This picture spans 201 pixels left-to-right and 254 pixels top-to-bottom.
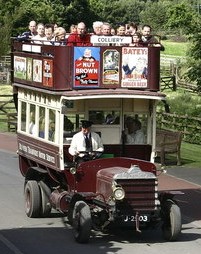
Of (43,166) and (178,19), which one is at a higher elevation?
(178,19)

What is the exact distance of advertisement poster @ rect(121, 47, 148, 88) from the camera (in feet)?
49.2

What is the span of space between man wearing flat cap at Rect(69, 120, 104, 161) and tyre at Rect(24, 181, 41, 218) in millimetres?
1692

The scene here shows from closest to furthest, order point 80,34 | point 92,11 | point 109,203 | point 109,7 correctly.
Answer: point 109,203, point 80,34, point 92,11, point 109,7

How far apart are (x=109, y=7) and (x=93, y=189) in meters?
104

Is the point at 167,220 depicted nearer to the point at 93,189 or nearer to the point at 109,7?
the point at 93,189

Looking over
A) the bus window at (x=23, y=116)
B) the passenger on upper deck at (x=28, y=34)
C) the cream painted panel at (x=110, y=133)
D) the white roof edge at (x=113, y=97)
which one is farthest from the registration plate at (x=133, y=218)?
the passenger on upper deck at (x=28, y=34)

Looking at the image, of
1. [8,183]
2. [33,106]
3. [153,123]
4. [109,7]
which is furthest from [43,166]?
[109,7]

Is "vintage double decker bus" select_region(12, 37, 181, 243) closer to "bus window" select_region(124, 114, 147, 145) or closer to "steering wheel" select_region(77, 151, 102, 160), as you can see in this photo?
"bus window" select_region(124, 114, 147, 145)

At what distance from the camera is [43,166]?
53.1 ft

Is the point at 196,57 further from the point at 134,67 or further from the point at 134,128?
the point at 134,67

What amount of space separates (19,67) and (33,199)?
9.60 feet

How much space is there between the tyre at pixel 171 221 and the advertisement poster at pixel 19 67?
14.8 feet

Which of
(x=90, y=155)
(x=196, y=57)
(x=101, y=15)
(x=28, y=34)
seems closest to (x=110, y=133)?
(x=90, y=155)

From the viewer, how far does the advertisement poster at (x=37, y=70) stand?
15.6 m
